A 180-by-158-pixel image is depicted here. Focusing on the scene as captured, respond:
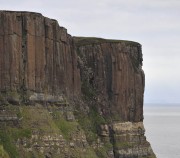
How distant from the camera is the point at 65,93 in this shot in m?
137

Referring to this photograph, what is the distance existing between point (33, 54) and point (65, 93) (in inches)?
680

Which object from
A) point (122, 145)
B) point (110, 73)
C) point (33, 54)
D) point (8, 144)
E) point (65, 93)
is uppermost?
point (33, 54)

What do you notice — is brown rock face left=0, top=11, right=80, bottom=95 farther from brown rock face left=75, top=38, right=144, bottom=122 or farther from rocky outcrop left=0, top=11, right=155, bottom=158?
brown rock face left=75, top=38, right=144, bottom=122

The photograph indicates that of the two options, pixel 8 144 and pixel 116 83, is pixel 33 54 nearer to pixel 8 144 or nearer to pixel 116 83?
pixel 8 144

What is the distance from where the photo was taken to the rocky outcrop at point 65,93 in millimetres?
116188

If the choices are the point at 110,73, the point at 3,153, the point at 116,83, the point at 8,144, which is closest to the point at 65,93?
the point at 110,73

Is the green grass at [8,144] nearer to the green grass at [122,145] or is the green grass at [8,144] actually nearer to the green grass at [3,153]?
the green grass at [3,153]

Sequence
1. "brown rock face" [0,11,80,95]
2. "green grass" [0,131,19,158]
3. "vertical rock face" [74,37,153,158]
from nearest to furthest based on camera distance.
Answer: "green grass" [0,131,19,158], "brown rock face" [0,11,80,95], "vertical rock face" [74,37,153,158]

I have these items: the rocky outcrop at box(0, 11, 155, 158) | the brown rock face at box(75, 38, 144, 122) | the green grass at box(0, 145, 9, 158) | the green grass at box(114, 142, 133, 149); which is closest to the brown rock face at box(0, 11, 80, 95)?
the rocky outcrop at box(0, 11, 155, 158)

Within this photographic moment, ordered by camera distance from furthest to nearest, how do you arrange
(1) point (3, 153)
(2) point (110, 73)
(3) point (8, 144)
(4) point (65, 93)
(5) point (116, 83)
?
(5) point (116, 83), (2) point (110, 73), (4) point (65, 93), (3) point (8, 144), (1) point (3, 153)

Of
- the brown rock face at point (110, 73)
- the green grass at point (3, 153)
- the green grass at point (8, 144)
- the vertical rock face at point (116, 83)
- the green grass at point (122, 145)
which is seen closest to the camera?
the green grass at point (3, 153)

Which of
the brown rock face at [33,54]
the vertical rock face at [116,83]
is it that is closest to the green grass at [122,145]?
the vertical rock face at [116,83]

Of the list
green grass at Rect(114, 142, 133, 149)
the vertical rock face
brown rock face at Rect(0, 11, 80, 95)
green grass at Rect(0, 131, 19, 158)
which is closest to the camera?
green grass at Rect(0, 131, 19, 158)

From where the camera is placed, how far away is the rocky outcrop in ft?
381
